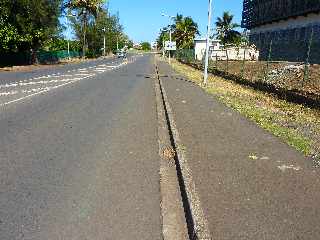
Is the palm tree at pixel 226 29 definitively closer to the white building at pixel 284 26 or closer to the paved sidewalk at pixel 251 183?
the white building at pixel 284 26

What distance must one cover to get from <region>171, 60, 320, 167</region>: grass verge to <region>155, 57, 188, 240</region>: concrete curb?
97.0 inches

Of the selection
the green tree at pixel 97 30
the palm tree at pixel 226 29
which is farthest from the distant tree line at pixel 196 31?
the green tree at pixel 97 30

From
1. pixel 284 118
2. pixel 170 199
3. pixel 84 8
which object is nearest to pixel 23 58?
pixel 84 8

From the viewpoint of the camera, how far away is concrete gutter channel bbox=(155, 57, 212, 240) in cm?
488

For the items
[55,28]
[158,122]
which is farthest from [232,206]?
[55,28]

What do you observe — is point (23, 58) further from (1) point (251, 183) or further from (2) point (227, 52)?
(1) point (251, 183)

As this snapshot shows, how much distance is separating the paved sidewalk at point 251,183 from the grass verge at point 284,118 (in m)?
0.36

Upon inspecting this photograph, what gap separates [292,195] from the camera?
5.93m

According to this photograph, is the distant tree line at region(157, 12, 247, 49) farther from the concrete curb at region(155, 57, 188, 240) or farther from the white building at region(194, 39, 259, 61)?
the concrete curb at region(155, 57, 188, 240)

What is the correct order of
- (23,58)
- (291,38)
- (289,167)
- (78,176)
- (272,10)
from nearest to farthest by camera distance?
(78,176) → (289,167) → (291,38) → (23,58) → (272,10)

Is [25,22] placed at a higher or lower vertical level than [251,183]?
higher

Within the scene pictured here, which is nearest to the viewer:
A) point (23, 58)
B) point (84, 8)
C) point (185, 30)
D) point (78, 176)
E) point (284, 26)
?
point (78, 176)

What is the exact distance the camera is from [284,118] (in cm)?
1318

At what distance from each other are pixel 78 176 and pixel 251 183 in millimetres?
2508
